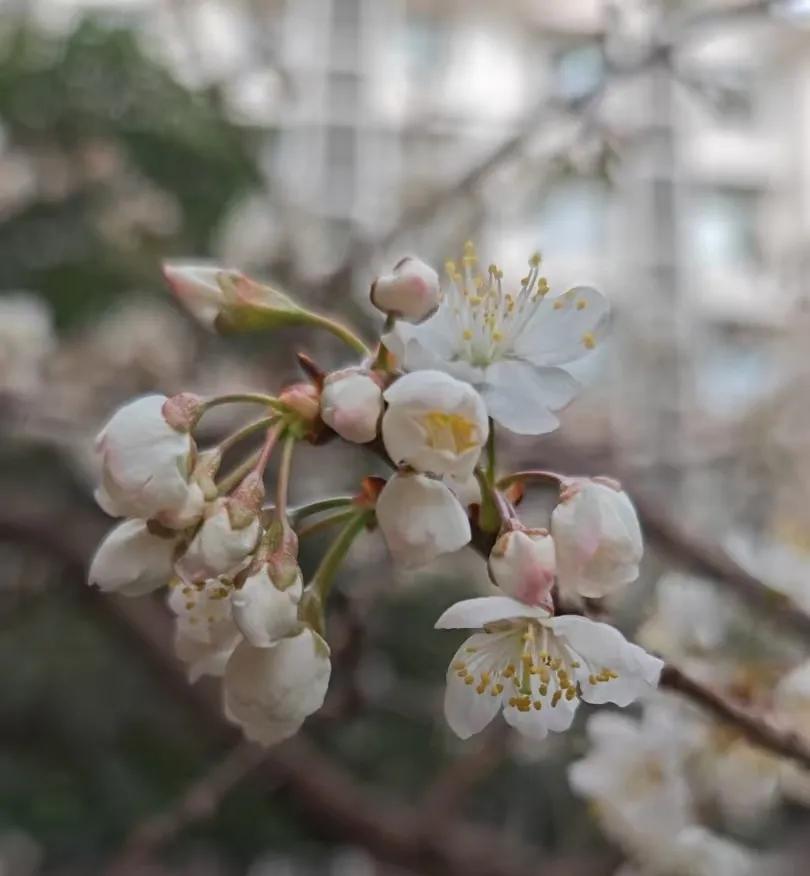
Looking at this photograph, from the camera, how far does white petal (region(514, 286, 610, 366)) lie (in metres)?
0.29

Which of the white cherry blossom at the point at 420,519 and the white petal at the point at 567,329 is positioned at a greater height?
the white petal at the point at 567,329

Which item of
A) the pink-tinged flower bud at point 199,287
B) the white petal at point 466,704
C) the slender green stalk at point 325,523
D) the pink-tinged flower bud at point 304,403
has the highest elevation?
the pink-tinged flower bud at point 199,287

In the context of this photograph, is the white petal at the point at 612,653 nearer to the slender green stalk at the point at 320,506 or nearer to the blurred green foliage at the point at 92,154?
the slender green stalk at the point at 320,506

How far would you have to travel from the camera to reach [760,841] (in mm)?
943

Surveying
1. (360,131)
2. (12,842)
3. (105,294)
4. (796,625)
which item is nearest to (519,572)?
(796,625)

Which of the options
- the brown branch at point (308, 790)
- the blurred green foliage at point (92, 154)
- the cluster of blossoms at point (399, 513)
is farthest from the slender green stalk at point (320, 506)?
the blurred green foliage at point (92, 154)

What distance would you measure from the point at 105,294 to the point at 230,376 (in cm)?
19

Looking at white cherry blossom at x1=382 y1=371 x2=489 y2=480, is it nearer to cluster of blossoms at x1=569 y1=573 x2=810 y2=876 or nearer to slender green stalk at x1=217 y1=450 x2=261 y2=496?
slender green stalk at x1=217 y1=450 x2=261 y2=496

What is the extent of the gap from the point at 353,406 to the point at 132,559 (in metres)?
0.08

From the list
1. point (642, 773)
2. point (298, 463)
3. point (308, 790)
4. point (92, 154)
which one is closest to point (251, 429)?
point (642, 773)

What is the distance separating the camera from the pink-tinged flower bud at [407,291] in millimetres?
265

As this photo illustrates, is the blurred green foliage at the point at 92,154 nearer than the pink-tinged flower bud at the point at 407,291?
No

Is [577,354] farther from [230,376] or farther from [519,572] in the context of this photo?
[230,376]

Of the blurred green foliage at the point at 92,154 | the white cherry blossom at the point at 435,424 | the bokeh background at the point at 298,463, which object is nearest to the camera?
the white cherry blossom at the point at 435,424
